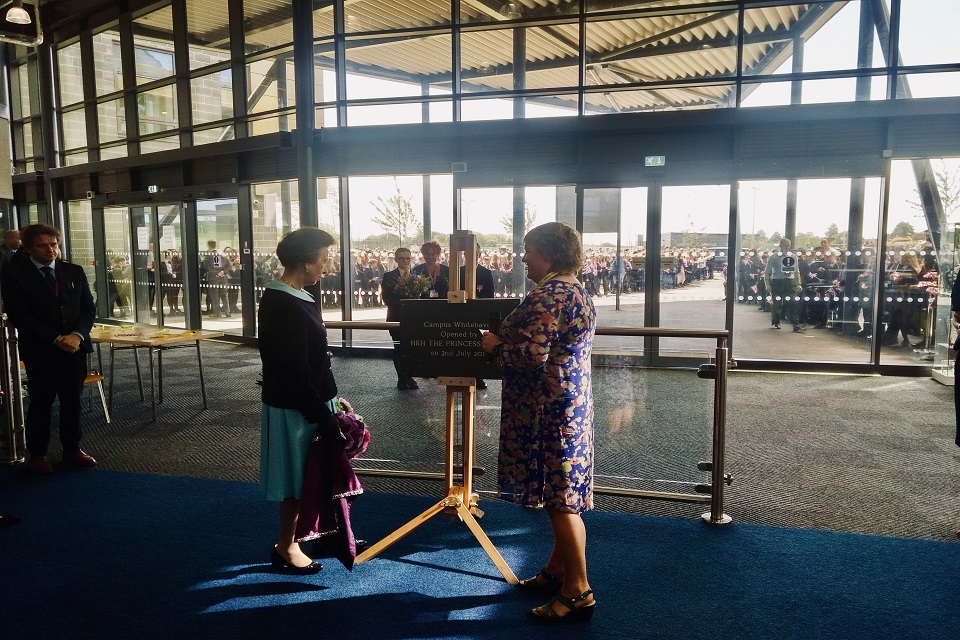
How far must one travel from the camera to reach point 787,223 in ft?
→ 28.4

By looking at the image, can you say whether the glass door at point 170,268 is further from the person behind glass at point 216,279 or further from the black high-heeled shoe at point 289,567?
the black high-heeled shoe at point 289,567

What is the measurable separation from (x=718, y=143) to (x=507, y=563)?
7.00m

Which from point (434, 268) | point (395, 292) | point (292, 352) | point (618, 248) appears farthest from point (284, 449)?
point (618, 248)

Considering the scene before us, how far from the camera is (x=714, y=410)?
12.7ft

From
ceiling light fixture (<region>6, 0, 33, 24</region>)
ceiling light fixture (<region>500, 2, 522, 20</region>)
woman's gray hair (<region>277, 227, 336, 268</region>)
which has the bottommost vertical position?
woman's gray hair (<region>277, 227, 336, 268</region>)

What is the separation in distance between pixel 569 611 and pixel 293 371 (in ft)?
5.05

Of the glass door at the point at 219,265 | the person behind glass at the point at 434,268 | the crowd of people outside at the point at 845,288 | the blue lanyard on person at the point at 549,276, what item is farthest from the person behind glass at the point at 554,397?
the glass door at the point at 219,265

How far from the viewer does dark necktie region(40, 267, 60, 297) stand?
15.7ft

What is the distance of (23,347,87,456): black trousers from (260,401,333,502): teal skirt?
2.70 metres

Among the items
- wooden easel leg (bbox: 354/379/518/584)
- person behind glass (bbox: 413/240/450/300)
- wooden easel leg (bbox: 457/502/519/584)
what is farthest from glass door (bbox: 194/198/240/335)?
wooden easel leg (bbox: 457/502/519/584)

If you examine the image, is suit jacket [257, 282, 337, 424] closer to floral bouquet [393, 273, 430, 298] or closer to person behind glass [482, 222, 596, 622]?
person behind glass [482, 222, 596, 622]

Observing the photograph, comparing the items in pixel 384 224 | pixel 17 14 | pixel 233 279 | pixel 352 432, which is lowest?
pixel 352 432

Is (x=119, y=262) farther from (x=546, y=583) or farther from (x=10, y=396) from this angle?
(x=546, y=583)

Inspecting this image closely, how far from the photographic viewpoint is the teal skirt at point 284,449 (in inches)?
119
